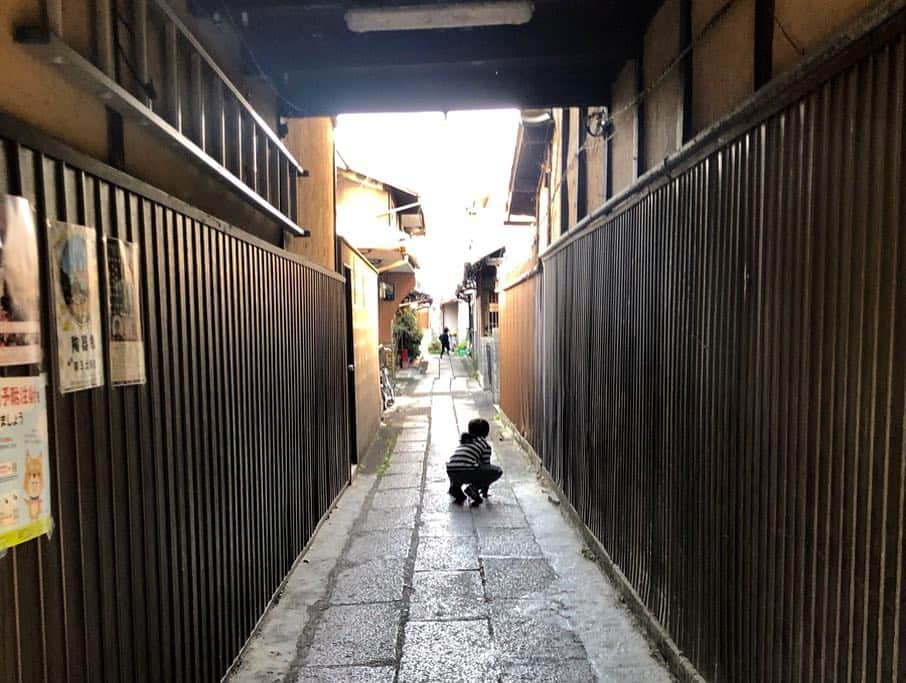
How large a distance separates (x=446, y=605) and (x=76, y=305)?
328 cm

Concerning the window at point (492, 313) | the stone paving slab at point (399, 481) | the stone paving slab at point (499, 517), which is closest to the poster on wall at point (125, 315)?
the stone paving slab at point (499, 517)

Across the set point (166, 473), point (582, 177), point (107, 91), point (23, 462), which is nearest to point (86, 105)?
point (107, 91)

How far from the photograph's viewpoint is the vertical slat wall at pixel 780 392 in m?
1.73

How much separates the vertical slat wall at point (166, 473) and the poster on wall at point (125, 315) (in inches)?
→ 2.6

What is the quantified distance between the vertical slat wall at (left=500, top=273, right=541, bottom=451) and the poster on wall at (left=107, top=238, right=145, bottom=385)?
6.36 metres

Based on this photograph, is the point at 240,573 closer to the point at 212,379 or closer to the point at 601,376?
the point at 212,379

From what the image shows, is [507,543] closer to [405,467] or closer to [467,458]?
[467,458]

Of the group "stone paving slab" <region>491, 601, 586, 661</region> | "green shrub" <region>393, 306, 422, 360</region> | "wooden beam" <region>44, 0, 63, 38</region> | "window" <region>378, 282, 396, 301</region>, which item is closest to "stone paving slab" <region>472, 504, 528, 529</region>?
"stone paving slab" <region>491, 601, 586, 661</region>

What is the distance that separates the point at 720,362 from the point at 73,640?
2.85 meters

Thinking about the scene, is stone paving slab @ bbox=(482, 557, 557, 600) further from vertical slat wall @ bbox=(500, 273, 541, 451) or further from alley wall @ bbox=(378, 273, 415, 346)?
alley wall @ bbox=(378, 273, 415, 346)

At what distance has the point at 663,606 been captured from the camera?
11.6 ft

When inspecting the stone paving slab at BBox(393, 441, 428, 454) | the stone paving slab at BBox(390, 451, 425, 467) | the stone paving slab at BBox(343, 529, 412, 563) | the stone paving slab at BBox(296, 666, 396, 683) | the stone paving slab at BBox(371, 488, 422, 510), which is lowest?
the stone paving slab at BBox(393, 441, 428, 454)

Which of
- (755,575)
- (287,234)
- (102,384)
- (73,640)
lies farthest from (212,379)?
(755,575)

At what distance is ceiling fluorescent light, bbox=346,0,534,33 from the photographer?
11.6 ft
